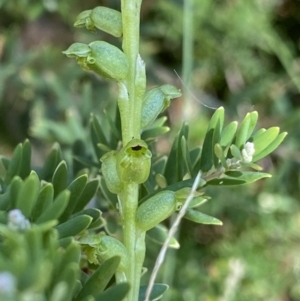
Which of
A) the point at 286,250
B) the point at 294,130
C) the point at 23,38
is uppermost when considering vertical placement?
the point at 23,38

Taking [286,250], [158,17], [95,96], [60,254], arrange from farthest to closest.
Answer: [158,17] < [286,250] < [95,96] < [60,254]

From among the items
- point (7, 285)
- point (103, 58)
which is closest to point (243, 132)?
point (103, 58)

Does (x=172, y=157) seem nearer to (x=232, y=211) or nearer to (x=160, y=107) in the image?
(x=160, y=107)

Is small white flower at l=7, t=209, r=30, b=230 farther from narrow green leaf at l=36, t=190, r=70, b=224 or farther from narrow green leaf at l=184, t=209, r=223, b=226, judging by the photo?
narrow green leaf at l=184, t=209, r=223, b=226

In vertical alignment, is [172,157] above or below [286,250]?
above

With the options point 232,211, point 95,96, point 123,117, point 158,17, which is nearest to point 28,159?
point 123,117

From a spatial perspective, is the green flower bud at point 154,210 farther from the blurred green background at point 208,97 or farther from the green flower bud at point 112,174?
the blurred green background at point 208,97

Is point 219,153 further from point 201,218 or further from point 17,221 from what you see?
point 17,221

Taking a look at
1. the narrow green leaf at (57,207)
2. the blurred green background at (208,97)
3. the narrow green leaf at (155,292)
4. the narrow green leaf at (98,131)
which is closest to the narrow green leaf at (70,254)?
the narrow green leaf at (57,207)
